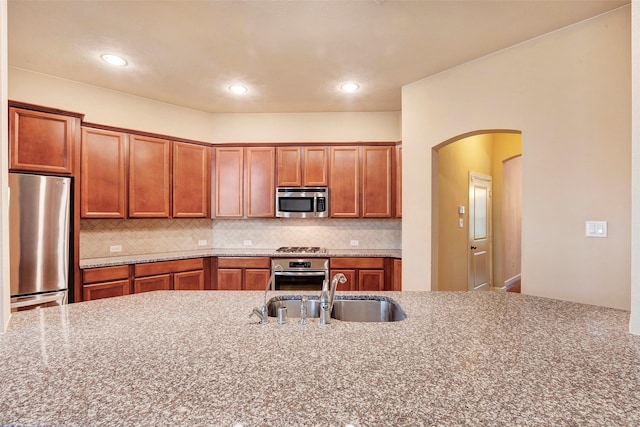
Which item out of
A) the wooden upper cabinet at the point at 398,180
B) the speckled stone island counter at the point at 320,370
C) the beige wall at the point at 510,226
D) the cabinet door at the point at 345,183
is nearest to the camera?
the speckled stone island counter at the point at 320,370

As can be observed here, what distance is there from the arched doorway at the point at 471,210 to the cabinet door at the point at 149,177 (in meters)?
3.05

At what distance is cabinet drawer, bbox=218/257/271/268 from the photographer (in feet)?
13.3

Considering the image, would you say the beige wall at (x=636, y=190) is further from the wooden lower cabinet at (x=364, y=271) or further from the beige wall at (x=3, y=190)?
the wooden lower cabinet at (x=364, y=271)

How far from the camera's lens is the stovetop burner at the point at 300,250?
4184 mm

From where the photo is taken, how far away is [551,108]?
250 cm

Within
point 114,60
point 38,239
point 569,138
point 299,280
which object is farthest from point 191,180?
point 569,138

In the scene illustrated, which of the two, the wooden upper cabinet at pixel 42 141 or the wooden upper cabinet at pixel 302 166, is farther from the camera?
the wooden upper cabinet at pixel 302 166

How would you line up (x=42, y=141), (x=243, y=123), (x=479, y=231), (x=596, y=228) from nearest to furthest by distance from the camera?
(x=596, y=228)
(x=42, y=141)
(x=243, y=123)
(x=479, y=231)

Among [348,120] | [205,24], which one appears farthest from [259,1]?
[348,120]

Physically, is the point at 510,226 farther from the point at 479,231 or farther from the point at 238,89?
the point at 238,89

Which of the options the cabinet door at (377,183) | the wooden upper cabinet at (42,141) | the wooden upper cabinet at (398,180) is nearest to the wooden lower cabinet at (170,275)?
the wooden upper cabinet at (42,141)

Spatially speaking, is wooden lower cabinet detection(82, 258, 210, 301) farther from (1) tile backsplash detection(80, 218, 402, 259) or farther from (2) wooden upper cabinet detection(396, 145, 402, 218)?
(2) wooden upper cabinet detection(396, 145, 402, 218)

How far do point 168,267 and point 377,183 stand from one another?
268 centimetres

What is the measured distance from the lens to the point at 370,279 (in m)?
4.00
